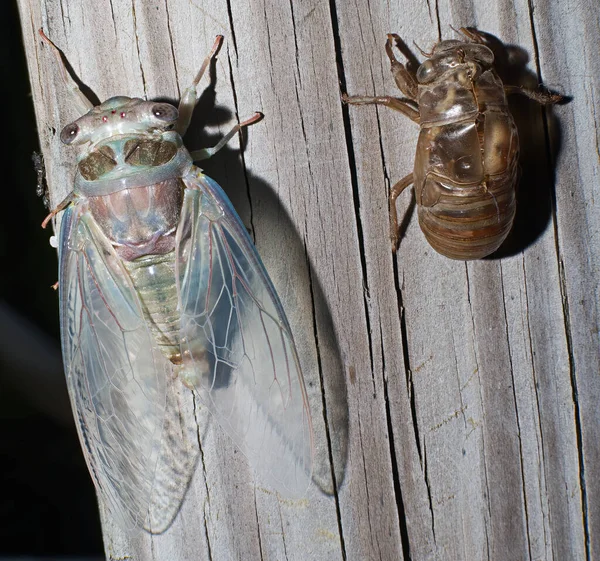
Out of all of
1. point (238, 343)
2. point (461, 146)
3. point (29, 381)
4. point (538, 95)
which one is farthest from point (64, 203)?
point (538, 95)

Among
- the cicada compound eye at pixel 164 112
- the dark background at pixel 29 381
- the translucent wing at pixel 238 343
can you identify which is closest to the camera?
the cicada compound eye at pixel 164 112

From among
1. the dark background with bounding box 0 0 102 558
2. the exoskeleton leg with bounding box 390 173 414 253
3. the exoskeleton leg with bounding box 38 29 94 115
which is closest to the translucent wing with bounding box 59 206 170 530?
the exoskeleton leg with bounding box 38 29 94 115

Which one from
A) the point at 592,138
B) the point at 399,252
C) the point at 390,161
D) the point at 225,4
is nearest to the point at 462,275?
the point at 399,252

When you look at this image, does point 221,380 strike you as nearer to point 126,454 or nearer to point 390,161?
point 126,454

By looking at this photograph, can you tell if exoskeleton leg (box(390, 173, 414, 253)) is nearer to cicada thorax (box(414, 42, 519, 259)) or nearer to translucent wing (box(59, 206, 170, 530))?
cicada thorax (box(414, 42, 519, 259))

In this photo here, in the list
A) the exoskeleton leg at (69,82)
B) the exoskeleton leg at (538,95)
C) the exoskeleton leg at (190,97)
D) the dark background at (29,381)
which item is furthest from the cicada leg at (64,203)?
the exoskeleton leg at (538,95)

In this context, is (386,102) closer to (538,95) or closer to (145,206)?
(538,95)

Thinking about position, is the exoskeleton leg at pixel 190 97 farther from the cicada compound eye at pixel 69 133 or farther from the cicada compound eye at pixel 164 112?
the cicada compound eye at pixel 69 133

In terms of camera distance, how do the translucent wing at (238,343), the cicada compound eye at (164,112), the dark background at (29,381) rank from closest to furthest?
the cicada compound eye at (164,112)
the translucent wing at (238,343)
the dark background at (29,381)
